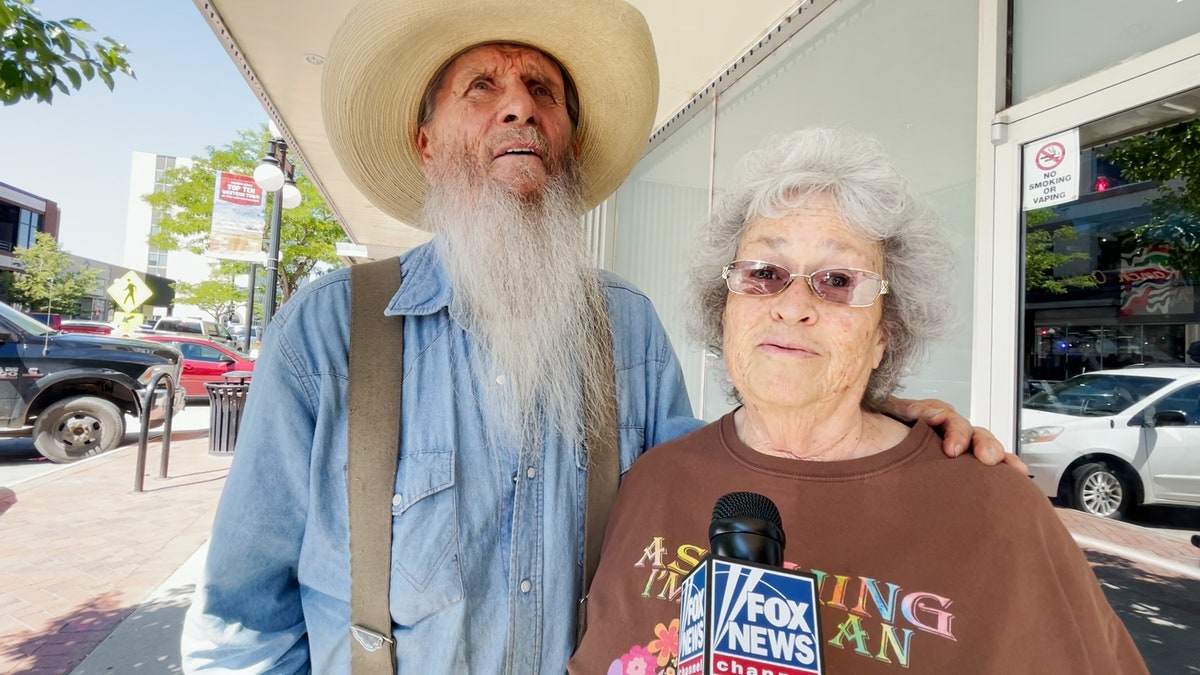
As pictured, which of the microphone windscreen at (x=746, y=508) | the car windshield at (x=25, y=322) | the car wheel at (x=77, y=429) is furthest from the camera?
the car wheel at (x=77, y=429)

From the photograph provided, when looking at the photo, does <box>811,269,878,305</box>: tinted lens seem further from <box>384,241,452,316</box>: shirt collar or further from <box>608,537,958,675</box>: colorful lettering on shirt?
<box>384,241,452,316</box>: shirt collar

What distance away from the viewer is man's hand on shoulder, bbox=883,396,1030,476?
1242mm

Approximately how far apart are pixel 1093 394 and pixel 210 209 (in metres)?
22.1

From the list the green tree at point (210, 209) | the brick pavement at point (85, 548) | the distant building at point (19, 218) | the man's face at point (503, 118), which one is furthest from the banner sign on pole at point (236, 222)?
the distant building at point (19, 218)

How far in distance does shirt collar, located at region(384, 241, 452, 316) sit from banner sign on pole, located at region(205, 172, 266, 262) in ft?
34.4

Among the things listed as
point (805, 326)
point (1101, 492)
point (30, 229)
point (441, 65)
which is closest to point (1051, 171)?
point (1101, 492)

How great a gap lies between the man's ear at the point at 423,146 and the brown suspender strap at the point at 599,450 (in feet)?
2.40

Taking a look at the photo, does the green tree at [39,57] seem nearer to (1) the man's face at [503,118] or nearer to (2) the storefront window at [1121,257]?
(1) the man's face at [503,118]

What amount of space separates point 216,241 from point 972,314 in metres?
11.6

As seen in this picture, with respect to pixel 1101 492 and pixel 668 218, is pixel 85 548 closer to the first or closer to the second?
pixel 668 218

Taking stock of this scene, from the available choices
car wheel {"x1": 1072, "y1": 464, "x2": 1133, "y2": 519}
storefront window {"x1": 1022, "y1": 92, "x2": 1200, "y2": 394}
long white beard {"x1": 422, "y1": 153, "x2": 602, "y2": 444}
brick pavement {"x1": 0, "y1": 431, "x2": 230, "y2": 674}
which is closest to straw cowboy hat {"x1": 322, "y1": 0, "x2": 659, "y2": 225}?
long white beard {"x1": 422, "y1": 153, "x2": 602, "y2": 444}

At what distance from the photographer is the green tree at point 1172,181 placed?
2.19 m

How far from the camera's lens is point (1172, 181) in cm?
227

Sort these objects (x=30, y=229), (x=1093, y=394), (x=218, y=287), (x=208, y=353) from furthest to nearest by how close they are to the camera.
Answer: (x=30, y=229) → (x=218, y=287) → (x=208, y=353) → (x=1093, y=394)
